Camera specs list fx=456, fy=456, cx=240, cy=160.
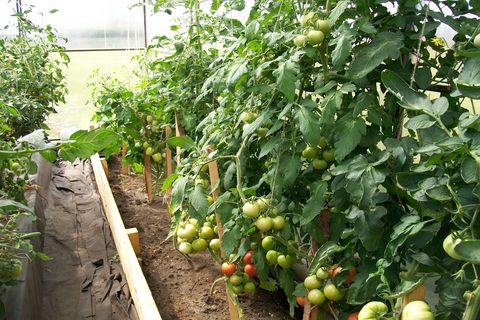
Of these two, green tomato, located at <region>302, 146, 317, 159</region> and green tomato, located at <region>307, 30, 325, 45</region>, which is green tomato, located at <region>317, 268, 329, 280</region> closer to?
green tomato, located at <region>302, 146, 317, 159</region>

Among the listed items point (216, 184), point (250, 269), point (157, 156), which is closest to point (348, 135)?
point (216, 184)

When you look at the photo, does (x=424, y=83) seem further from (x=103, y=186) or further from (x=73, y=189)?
(x=73, y=189)

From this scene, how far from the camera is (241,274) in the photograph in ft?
5.59

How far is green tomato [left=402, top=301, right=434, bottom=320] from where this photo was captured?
82 cm

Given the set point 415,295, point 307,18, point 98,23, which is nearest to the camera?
point 415,295

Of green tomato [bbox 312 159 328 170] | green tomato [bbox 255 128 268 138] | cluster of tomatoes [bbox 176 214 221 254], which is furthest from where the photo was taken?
cluster of tomatoes [bbox 176 214 221 254]

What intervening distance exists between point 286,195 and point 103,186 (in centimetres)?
195

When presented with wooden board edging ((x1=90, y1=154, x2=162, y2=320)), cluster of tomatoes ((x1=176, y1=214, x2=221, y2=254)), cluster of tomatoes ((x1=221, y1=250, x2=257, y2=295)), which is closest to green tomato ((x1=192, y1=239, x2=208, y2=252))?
cluster of tomatoes ((x1=176, y1=214, x2=221, y2=254))

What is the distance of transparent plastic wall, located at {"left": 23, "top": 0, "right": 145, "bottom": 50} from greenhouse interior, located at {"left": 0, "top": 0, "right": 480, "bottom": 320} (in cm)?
226

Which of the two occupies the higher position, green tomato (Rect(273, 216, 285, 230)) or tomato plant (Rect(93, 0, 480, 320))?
tomato plant (Rect(93, 0, 480, 320))

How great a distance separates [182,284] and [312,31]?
1.47 m

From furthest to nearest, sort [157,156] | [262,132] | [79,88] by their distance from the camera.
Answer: [79,88] → [157,156] → [262,132]

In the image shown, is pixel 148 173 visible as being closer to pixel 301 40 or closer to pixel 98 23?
pixel 301 40

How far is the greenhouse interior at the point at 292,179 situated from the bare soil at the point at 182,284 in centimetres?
1
